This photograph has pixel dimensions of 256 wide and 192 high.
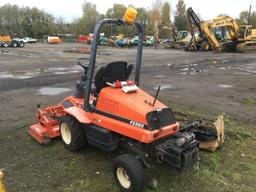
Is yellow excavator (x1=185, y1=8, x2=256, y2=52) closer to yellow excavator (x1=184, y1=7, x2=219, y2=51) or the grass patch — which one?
yellow excavator (x1=184, y1=7, x2=219, y2=51)

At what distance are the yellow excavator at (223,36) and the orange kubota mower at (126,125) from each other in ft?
89.9

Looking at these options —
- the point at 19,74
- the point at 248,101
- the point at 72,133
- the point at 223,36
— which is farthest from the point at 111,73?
the point at 223,36

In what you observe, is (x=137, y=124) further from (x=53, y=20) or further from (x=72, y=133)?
(x=53, y=20)

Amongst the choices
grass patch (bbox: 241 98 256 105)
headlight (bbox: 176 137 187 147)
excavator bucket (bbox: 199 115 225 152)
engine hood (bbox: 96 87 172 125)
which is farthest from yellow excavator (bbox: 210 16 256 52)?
headlight (bbox: 176 137 187 147)

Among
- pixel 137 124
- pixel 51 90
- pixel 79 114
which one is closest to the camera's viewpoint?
pixel 137 124

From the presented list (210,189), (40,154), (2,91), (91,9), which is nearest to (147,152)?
(210,189)

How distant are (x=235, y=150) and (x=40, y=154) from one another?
3.34m

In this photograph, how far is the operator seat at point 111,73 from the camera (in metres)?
4.71

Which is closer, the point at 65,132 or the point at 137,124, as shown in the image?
the point at 137,124

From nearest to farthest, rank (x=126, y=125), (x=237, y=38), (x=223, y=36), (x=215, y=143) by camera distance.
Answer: (x=126, y=125)
(x=215, y=143)
(x=237, y=38)
(x=223, y=36)

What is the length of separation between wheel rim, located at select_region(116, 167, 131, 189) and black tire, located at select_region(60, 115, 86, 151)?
109cm

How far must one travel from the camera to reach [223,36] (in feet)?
115

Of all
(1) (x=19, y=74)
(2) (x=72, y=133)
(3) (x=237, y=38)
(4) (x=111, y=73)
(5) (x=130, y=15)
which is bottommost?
(1) (x=19, y=74)

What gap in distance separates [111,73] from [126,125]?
91cm
